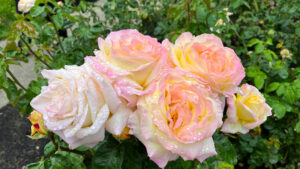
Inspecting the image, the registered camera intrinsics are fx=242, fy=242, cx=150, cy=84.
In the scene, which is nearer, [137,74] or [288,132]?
[137,74]

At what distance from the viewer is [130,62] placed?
1.42 ft

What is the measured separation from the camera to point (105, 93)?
40 cm

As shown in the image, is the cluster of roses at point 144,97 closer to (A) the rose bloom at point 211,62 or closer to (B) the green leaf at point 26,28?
(A) the rose bloom at point 211,62

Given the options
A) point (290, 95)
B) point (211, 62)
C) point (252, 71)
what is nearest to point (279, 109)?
point (290, 95)

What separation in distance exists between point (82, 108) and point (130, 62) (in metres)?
0.11

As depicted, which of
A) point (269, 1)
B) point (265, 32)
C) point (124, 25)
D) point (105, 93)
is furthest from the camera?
point (269, 1)

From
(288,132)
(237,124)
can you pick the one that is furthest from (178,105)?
(288,132)

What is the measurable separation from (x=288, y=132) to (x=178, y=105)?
1.19 meters

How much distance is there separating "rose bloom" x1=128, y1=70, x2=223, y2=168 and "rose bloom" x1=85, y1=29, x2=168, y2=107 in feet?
0.09

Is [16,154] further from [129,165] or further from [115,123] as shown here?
[115,123]

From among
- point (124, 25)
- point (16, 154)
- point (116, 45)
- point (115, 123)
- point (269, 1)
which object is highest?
point (116, 45)

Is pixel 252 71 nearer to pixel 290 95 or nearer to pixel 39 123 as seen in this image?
pixel 290 95

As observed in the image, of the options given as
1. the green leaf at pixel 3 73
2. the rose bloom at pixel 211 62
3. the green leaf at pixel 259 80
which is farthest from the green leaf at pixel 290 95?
the green leaf at pixel 3 73

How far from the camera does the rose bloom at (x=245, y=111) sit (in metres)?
0.53
